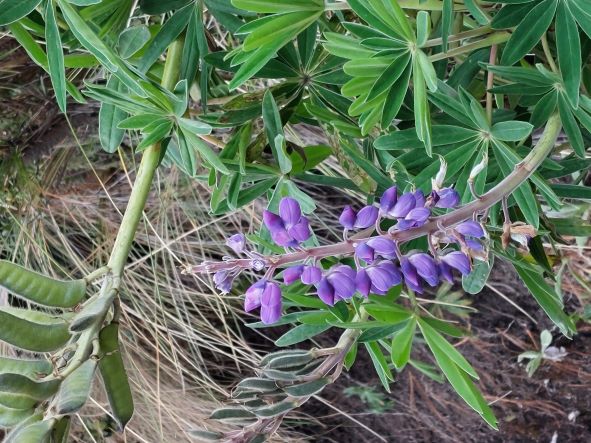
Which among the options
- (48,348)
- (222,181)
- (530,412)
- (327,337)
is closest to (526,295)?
(530,412)

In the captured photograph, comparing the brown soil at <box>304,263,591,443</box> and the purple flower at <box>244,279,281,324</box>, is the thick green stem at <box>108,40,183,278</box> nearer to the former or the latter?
A: the purple flower at <box>244,279,281,324</box>

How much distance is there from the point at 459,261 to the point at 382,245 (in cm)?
8

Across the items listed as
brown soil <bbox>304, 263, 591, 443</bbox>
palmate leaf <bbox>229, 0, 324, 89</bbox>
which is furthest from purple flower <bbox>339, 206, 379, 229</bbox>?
brown soil <bbox>304, 263, 591, 443</bbox>

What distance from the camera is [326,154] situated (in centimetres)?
118

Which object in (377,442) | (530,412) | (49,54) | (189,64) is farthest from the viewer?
(377,442)

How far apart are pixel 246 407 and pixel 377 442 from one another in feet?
5.28

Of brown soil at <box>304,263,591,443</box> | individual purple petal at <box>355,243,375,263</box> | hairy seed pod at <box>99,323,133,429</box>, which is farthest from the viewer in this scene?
brown soil at <box>304,263,591,443</box>

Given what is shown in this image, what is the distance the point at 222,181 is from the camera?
1020 mm

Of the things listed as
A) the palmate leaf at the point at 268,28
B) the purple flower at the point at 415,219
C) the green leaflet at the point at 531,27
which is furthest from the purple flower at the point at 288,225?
the green leaflet at the point at 531,27

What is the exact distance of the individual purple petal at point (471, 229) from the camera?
673mm

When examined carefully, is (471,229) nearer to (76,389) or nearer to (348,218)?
(348,218)

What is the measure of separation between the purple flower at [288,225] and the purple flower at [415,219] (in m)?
0.10

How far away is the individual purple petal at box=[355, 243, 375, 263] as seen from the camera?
665 millimetres

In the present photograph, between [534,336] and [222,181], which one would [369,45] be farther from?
A: [534,336]
